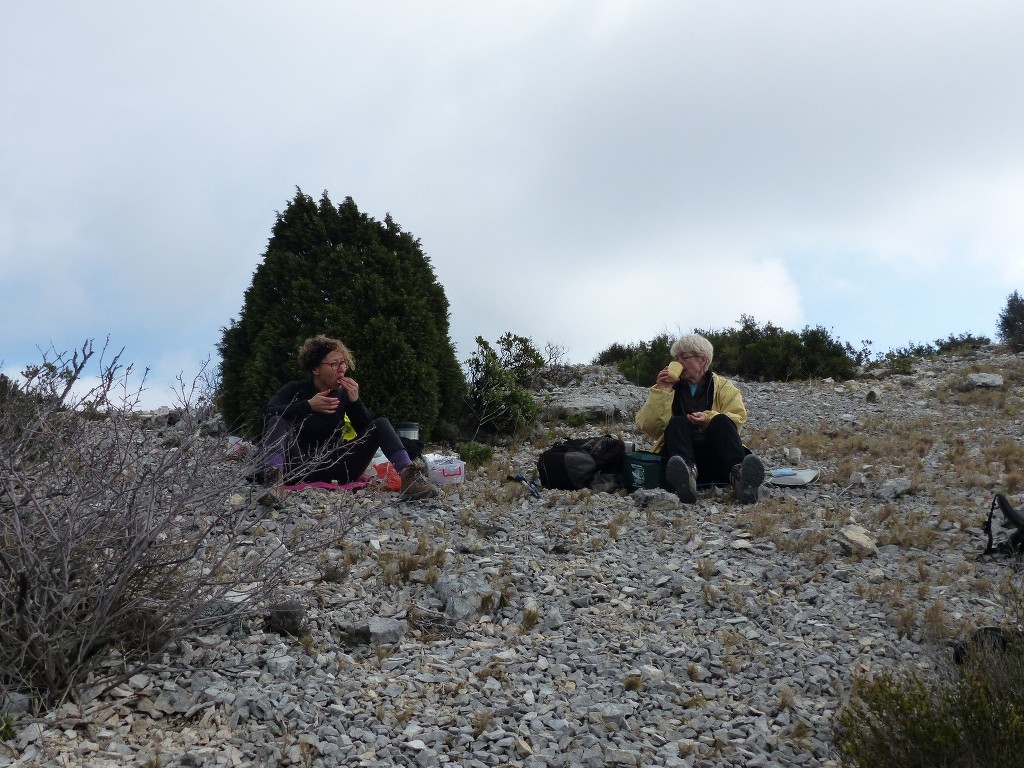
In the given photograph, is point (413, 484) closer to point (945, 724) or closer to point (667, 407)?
point (667, 407)

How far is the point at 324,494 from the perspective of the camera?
22.6 feet

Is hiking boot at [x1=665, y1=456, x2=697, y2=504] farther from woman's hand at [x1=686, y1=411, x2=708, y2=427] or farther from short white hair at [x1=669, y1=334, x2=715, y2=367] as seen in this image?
short white hair at [x1=669, y1=334, x2=715, y2=367]

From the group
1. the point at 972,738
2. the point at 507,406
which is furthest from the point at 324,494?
the point at 972,738

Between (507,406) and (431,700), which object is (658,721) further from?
(507,406)

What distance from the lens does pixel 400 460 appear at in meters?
7.02

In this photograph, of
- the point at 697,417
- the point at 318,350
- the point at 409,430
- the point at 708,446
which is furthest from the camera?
the point at 409,430

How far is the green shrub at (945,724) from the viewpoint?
288 centimetres

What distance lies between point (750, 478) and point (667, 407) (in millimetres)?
1006

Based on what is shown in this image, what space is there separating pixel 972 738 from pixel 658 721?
4.01ft

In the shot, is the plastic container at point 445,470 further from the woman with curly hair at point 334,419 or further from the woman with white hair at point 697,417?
the woman with white hair at point 697,417

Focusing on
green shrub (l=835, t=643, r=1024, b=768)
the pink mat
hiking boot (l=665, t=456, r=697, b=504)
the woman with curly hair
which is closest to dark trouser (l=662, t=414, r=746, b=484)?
hiking boot (l=665, t=456, r=697, b=504)

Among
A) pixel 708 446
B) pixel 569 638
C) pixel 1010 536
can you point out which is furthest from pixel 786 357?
pixel 569 638

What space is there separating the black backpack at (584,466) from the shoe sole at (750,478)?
1.10 metres

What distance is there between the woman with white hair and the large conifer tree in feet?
8.27
